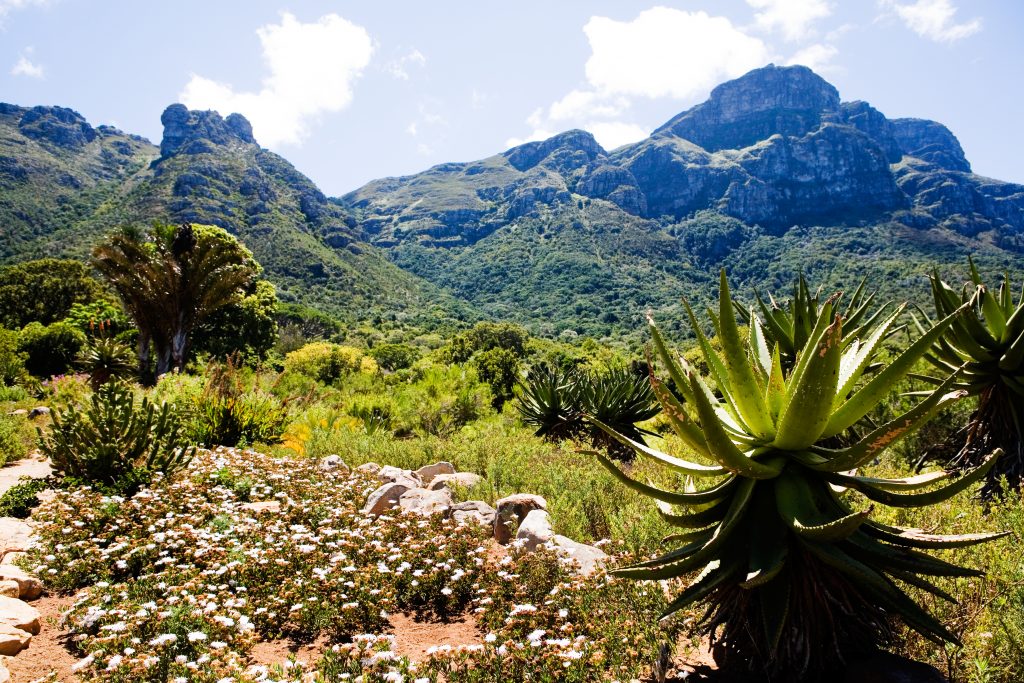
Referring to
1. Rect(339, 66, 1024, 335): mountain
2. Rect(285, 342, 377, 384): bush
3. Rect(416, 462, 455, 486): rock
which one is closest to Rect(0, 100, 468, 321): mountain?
Rect(339, 66, 1024, 335): mountain

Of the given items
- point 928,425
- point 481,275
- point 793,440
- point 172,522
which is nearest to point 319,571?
point 172,522

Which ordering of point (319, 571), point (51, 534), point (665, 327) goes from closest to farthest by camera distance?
point (319, 571) → point (51, 534) → point (665, 327)

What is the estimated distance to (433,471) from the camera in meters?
7.91

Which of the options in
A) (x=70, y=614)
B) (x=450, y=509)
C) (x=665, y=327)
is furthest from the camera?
(x=665, y=327)

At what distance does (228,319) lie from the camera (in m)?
28.2

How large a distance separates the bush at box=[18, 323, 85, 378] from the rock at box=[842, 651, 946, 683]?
25.1 m

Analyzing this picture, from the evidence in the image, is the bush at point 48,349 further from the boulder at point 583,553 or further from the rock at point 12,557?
the boulder at point 583,553

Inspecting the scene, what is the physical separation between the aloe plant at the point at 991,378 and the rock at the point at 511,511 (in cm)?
362

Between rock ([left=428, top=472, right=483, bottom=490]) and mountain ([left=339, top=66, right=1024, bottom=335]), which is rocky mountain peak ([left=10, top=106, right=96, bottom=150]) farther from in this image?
rock ([left=428, top=472, right=483, bottom=490])

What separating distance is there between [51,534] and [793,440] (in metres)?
6.51

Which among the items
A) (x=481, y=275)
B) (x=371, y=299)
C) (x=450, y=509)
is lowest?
(x=450, y=509)

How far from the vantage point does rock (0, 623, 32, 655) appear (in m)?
3.46

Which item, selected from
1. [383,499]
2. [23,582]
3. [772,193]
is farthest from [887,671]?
[772,193]

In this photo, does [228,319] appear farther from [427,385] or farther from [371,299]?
[371,299]
